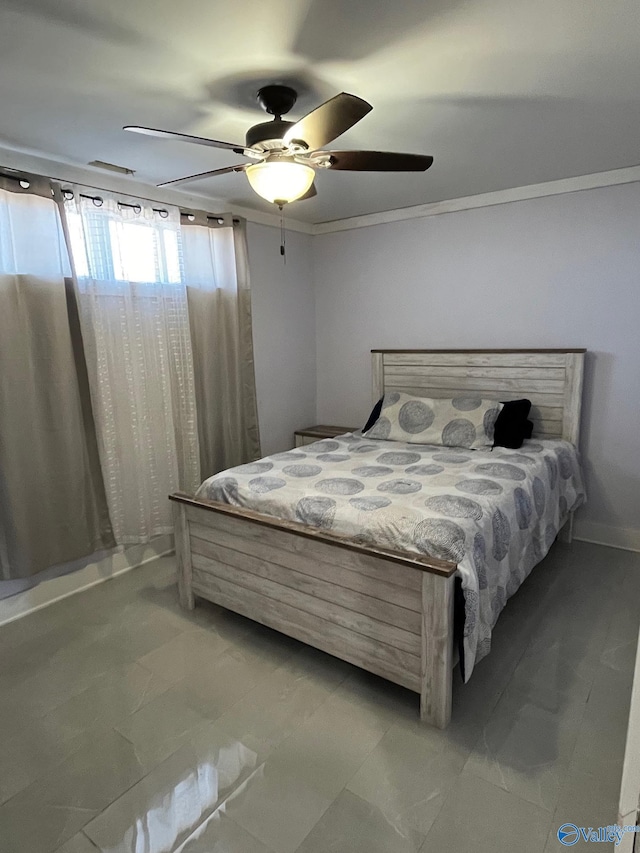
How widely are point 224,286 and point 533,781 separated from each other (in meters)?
3.17

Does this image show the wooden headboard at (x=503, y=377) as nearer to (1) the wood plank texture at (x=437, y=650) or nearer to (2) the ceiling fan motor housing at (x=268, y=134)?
(1) the wood plank texture at (x=437, y=650)

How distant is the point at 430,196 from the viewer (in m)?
3.44

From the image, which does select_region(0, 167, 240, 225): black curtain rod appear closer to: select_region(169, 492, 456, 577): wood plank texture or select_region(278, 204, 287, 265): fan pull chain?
select_region(278, 204, 287, 265): fan pull chain

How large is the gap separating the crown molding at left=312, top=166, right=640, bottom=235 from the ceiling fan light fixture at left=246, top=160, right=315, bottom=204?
194 cm

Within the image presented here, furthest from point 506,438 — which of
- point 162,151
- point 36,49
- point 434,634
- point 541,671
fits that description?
point 36,49

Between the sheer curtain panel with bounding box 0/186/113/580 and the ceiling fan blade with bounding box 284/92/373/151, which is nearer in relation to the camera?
the ceiling fan blade with bounding box 284/92/373/151

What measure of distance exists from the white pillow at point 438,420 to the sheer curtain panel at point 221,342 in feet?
3.14

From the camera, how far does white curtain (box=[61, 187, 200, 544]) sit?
2752mm

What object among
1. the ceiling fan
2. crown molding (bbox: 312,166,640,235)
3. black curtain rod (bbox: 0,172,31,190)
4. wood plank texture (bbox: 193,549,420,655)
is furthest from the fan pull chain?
wood plank texture (bbox: 193,549,420,655)

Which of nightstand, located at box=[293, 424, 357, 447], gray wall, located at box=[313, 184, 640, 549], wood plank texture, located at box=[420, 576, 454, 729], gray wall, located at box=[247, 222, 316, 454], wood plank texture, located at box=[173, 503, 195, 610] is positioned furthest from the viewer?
nightstand, located at box=[293, 424, 357, 447]

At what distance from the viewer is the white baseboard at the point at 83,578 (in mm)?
2639

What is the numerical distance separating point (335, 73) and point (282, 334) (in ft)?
7.98

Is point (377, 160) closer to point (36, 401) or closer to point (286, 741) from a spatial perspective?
point (36, 401)

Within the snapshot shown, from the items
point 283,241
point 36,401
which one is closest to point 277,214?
point 283,241
